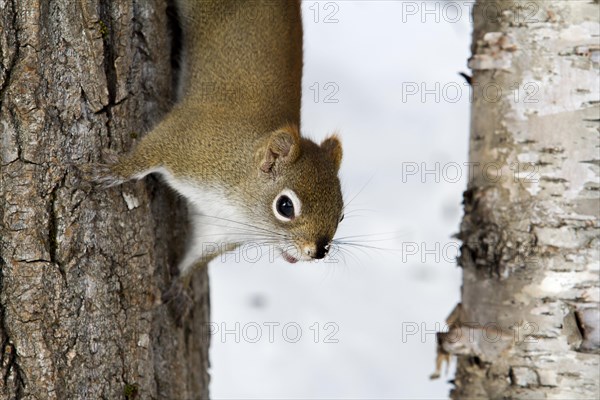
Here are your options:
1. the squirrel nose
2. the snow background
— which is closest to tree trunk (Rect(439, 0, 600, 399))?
the squirrel nose

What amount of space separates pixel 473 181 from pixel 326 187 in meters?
0.39

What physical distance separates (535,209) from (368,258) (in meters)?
1.75

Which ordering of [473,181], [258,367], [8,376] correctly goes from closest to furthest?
[8,376]
[473,181]
[258,367]

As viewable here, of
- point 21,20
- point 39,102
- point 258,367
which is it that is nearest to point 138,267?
point 39,102

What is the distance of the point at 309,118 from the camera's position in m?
3.84

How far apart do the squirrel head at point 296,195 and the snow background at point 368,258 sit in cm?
129

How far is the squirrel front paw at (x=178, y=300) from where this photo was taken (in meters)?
2.10

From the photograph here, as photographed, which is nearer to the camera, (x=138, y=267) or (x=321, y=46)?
(x=138, y=267)

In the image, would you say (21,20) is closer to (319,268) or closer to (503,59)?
(503,59)

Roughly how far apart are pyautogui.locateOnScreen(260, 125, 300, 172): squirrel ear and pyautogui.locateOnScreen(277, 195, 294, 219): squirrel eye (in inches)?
3.7

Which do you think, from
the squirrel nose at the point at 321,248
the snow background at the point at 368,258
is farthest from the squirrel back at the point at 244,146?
the snow background at the point at 368,258

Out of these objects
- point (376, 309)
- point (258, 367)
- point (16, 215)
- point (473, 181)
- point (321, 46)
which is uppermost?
point (321, 46)

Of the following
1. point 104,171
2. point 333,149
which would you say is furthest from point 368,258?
point 104,171

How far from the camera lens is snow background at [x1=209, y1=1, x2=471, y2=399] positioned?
11.9 feet
